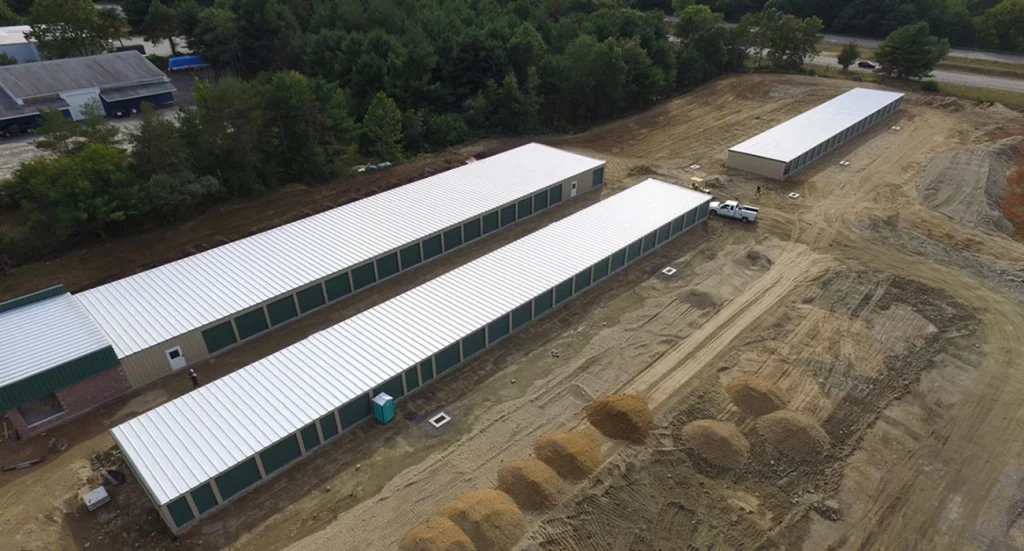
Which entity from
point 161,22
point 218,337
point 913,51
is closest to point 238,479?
point 218,337

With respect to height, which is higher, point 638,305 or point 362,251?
point 362,251

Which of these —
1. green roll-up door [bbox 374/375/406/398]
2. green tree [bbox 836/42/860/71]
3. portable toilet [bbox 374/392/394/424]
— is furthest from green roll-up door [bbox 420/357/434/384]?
green tree [bbox 836/42/860/71]

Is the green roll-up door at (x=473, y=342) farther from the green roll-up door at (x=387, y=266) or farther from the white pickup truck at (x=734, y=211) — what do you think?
the white pickup truck at (x=734, y=211)

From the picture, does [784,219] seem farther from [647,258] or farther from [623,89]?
[623,89]

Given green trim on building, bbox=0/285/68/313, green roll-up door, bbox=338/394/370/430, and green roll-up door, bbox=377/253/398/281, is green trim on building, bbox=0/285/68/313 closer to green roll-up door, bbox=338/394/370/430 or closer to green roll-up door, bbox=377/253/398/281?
green roll-up door, bbox=377/253/398/281

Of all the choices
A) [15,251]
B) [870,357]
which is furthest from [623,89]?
[15,251]

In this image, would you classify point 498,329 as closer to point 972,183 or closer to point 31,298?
point 31,298
